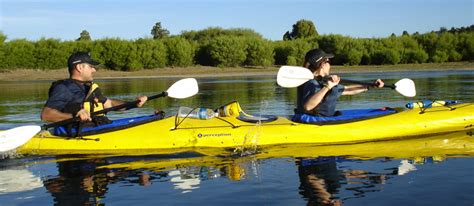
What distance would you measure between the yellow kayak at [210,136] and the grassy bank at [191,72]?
96.7 feet

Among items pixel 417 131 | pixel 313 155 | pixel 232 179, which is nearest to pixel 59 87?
pixel 232 179

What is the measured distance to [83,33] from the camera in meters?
68.1

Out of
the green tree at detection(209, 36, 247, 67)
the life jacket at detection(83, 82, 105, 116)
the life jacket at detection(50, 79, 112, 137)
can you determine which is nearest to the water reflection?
the life jacket at detection(50, 79, 112, 137)

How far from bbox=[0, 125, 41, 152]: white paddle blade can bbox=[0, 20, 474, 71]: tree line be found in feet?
105

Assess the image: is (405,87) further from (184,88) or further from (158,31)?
(158,31)

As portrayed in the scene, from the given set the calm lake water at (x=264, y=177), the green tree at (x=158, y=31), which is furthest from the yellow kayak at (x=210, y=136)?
the green tree at (x=158, y=31)

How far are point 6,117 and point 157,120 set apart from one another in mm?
6397

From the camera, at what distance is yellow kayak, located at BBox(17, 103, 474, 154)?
25.3 ft

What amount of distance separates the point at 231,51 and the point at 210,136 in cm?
3350

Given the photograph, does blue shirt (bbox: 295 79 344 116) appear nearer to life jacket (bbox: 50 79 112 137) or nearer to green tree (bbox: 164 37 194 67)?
life jacket (bbox: 50 79 112 137)

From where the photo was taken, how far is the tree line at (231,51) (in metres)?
38.6

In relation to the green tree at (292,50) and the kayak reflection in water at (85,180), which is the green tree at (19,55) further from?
the kayak reflection in water at (85,180)

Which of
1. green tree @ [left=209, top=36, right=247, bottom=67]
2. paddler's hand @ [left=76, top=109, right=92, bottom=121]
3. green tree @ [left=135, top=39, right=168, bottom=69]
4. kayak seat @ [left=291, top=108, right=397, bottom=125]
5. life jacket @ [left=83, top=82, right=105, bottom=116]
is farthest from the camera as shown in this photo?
green tree @ [left=209, top=36, right=247, bottom=67]

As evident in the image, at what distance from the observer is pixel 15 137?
24.6 ft
